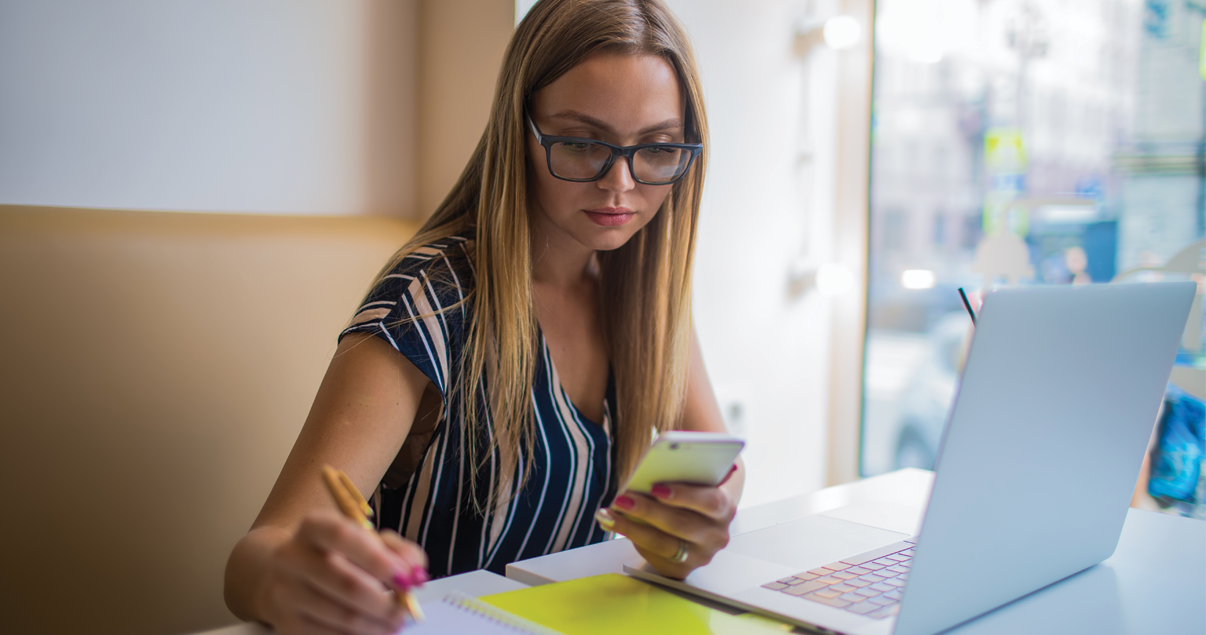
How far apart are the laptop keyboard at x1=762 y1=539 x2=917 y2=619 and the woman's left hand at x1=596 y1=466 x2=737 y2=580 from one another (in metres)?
0.06

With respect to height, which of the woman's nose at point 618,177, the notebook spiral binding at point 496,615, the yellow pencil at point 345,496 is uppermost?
the woman's nose at point 618,177

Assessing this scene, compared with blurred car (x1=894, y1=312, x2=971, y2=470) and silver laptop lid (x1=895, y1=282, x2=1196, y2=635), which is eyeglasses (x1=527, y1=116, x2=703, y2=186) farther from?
blurred car (x1=894, y1=312, x2=971, y2=470)

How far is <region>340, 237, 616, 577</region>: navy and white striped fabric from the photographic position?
884 mm

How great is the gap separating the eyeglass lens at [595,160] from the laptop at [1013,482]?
413 millimetres

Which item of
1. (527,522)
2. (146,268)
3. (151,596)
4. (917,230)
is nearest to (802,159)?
(917,230)

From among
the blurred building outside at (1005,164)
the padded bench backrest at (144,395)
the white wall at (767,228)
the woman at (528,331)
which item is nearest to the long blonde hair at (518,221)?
the woman at (528,331)

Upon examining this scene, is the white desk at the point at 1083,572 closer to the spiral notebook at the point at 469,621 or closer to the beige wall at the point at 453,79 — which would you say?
the spiral notebook at the point at 469,621

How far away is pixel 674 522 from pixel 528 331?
0.35 metres

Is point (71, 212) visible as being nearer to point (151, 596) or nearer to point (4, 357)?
point (4, 357)

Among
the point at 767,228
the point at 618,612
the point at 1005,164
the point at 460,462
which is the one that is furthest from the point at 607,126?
the point at 1005,164

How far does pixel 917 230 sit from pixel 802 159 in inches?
12.2

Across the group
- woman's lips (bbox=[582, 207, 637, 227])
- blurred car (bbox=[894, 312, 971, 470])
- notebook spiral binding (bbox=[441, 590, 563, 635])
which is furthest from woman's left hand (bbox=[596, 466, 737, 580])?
blurred car (bbox=[894, 312, 971, 470])

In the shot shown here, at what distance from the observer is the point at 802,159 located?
6.54 feet

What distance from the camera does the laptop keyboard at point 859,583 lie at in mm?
649
